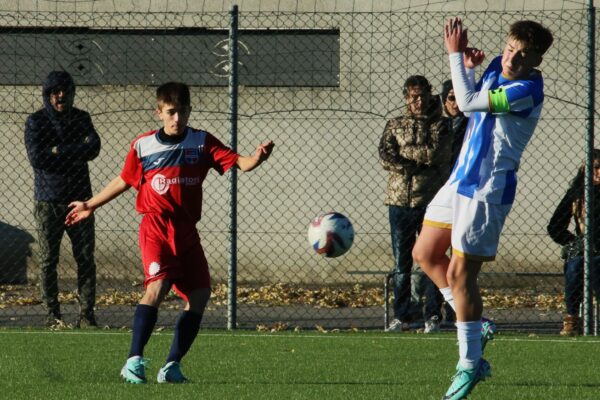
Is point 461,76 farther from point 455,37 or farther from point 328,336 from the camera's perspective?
point 328,336

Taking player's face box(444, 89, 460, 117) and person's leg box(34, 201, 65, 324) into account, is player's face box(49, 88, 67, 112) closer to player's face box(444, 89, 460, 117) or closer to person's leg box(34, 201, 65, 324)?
person's leg box(34, 201, 65, 324)

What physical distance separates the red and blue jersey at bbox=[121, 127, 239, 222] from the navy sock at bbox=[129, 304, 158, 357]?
576 mm

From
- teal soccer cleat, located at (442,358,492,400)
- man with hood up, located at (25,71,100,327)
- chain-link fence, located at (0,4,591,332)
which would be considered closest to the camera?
teal soccer cleat, located at (442,358,492,400)

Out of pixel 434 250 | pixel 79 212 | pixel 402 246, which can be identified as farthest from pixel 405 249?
pixel 79 212

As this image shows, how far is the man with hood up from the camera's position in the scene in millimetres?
10312

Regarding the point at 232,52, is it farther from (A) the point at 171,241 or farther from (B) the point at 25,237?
(B) the point at 25,237

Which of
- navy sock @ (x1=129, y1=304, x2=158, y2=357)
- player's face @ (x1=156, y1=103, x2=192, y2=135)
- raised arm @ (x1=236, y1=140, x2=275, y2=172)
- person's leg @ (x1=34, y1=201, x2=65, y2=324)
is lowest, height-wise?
navy sock @ (x1=129, y1=304, x2=158, y2=357)

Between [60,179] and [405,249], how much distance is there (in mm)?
2998

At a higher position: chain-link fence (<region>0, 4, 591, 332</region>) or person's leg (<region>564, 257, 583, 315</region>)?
chain-link fence (<region>0, 4, 591, 332</region>)

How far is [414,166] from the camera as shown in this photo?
10.1 m

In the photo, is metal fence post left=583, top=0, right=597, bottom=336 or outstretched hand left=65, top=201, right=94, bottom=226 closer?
outstretched hand left=65, top=201, right=94, bottom=226

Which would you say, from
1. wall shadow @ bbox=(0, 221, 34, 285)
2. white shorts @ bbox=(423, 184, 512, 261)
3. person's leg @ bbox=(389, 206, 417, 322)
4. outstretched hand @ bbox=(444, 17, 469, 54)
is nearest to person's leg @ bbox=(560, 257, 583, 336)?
person's leg @ bbox=(389, 206, 417, 322)

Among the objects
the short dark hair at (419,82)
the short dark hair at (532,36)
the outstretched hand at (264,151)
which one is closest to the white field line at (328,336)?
the short dark hair at (419,82)

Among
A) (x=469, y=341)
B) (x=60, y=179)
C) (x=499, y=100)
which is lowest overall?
(x=469, y=341)
